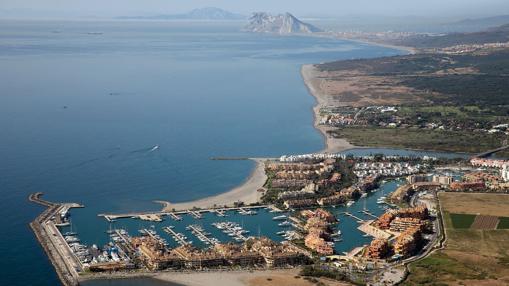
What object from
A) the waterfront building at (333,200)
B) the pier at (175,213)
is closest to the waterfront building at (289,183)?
the waterfront building at (333,200)

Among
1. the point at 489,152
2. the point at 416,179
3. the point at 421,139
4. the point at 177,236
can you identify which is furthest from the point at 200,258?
the point at 421,139

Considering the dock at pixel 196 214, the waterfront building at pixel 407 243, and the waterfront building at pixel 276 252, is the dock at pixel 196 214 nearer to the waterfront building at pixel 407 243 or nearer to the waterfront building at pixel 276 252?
the waterfront building at pixel 276 252

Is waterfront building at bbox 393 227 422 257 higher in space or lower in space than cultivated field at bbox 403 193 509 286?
higher

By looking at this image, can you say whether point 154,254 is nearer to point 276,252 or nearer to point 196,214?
point 276,252

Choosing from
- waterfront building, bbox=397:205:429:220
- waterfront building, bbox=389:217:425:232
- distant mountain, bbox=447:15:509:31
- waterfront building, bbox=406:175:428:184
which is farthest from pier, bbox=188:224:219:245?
distant mountain, bbox=447:15:509:31

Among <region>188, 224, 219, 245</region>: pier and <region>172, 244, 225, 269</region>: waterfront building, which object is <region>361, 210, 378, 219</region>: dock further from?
<region>172, 244, 225, 269</region>: waterfront building
